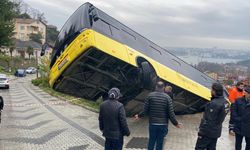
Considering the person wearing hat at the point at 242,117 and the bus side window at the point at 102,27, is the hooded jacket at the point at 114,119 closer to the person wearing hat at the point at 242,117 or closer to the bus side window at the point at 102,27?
the person wearing hat at the point at 242,117

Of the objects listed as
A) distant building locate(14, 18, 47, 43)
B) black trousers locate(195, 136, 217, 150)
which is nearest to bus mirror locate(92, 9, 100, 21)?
black trousers locate(195, 136, 217, 150)

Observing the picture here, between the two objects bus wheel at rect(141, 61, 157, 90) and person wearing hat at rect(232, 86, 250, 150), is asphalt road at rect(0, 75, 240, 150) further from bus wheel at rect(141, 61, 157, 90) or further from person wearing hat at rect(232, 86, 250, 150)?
person wearing hat at rect(232, 86, 250, 150)

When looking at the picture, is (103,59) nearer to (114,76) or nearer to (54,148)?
(114,76)

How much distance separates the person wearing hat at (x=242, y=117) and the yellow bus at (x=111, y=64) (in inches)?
102

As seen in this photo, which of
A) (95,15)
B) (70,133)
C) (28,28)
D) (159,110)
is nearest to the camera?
(159,110)

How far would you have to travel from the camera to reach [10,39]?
32.8m

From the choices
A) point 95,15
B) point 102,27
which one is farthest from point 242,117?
point 95,15

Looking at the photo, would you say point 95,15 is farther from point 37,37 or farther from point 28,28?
point 28,28

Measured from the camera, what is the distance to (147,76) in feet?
30.5

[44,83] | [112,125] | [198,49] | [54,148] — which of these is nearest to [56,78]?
[54,148]

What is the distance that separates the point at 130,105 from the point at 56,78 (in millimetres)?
2825

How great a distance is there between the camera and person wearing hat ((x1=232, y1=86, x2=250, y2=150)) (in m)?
7.16

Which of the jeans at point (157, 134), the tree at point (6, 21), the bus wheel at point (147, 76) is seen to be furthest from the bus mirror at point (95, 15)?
the tree at point (6, 21)

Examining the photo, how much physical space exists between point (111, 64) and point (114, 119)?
3.53 meters
